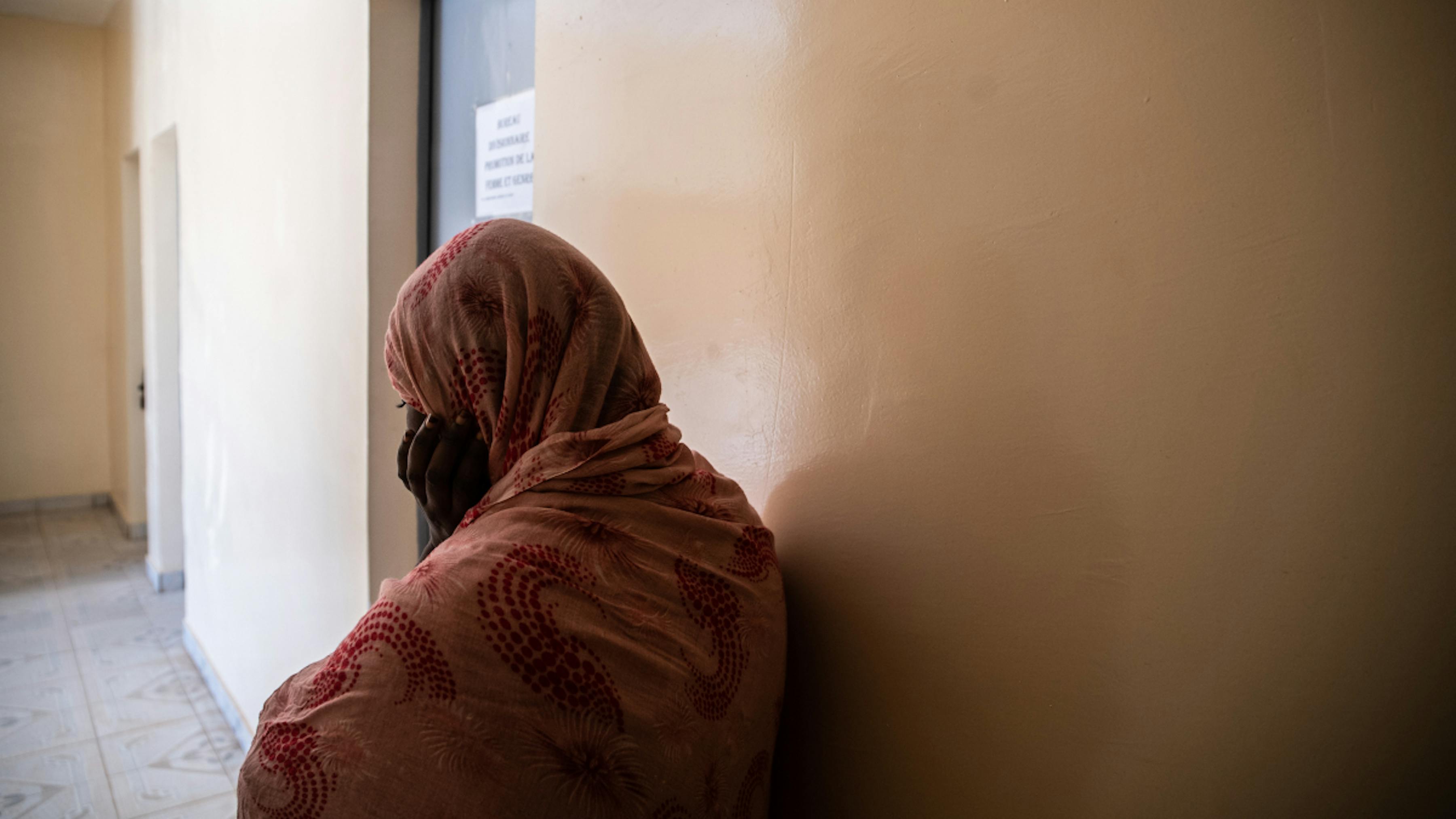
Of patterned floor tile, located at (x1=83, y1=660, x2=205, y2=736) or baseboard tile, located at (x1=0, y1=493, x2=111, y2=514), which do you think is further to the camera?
baseboard tile, located at (x1=0, y1=493, x2=111, y2=514)

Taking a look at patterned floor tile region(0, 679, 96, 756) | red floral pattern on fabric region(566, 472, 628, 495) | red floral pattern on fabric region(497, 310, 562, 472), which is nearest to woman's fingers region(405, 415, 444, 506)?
red floral pattern on fabric region(497, 310, 562, 472)

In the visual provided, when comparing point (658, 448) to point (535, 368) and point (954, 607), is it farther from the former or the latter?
point (954, 607)

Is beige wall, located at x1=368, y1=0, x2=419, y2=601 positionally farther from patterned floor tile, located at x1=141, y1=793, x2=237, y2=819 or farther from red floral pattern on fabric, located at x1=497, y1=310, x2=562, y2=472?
red floral pattern on fabric, located at x1=497, y1=310, x2=562, y2=472

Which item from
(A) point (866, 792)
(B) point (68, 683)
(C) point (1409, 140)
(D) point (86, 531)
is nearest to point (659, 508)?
(A) point (866, 792)

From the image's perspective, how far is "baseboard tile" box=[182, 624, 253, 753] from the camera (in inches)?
107

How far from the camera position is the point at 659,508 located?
0.97 metres

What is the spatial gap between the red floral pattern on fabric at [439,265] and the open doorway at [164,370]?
3.83m

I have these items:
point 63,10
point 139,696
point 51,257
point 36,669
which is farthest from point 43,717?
point 63,10

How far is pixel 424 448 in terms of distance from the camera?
3.64 feet

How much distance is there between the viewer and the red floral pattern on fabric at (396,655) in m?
0.80

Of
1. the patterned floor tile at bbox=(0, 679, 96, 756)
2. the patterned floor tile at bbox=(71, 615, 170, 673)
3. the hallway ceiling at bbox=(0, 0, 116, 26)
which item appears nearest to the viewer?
the patterned floor tile at bbox=(0, 679, 96, 756)

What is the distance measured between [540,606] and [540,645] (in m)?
0.04

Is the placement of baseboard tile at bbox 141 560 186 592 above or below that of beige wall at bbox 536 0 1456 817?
below

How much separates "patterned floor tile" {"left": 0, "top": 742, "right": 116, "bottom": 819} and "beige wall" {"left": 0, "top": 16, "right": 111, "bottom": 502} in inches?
137
